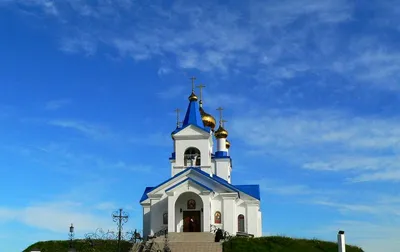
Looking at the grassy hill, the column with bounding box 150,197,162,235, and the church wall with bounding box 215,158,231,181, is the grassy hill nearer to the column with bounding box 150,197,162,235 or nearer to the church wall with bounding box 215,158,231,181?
the column with bounding box 150,197,162,235

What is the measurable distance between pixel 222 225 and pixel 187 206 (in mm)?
2557

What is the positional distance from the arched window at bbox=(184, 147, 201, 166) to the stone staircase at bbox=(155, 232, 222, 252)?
6.61 metres

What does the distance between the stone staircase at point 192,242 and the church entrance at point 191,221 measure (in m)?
2.39

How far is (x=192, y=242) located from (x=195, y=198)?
212 inches

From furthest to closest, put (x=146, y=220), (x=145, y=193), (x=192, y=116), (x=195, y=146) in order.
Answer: (x=192, y=116)
(x=145, y=193)
(x=195, y=146)
(x=146, y=220)

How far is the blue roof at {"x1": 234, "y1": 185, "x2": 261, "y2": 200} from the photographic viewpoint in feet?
121

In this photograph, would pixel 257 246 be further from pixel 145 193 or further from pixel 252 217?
pixel 145 193

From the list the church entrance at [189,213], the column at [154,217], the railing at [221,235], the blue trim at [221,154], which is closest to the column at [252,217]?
the railing at [221,235]

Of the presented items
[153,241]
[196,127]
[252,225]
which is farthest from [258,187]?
[153,241]

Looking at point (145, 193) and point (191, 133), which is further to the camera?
point (145, 193)

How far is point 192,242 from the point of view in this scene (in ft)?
98.2

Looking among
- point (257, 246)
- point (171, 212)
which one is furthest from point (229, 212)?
point (257, 246)

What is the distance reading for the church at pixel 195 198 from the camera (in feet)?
110

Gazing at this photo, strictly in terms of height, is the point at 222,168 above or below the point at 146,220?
above
